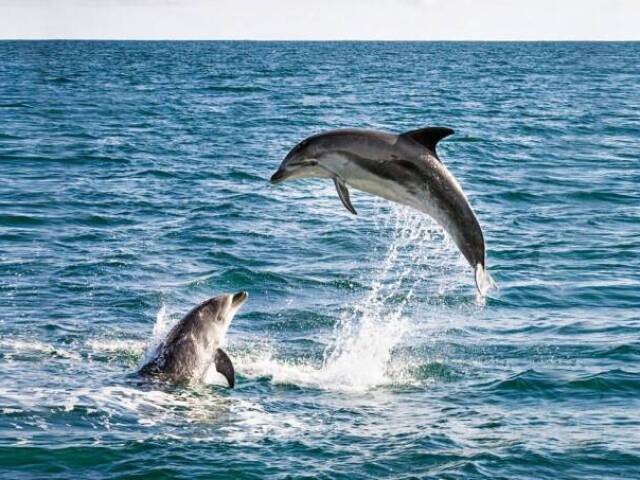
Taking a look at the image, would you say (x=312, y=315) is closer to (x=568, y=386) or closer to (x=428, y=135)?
(x=568, y=386)

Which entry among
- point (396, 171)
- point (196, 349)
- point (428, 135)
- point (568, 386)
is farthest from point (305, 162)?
point (568, 386)

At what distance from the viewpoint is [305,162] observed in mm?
9406

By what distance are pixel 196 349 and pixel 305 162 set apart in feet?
11.2

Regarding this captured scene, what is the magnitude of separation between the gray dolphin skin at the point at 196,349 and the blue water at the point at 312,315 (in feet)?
0.85

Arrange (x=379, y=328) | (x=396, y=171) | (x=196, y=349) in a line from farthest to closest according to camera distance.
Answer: (x=379, y=328) → (x=196, y=349) → (x=396, y=171)

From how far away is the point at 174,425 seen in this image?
35.0 ft

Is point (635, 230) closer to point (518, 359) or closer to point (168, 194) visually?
point (518, 359)

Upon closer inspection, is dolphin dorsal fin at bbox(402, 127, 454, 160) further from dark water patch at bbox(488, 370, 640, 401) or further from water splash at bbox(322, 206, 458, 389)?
dark water patch at bbox(488, 370, 640, 401)

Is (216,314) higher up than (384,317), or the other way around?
(384,317)

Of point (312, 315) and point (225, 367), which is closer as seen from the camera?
point (225, 367)

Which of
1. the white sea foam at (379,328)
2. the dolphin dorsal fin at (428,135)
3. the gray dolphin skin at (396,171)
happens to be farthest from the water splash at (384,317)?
the dolphin dorsal fin at (428,135)

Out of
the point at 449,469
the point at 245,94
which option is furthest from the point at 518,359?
the point at 245,94

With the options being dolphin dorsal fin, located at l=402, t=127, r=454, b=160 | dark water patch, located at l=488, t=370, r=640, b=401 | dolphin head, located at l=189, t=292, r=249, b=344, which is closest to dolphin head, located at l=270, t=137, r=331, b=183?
dolphin dorsal fin, located at l=402, t=127, r=454, b=160

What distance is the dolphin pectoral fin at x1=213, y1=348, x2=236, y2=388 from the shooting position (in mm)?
11695
